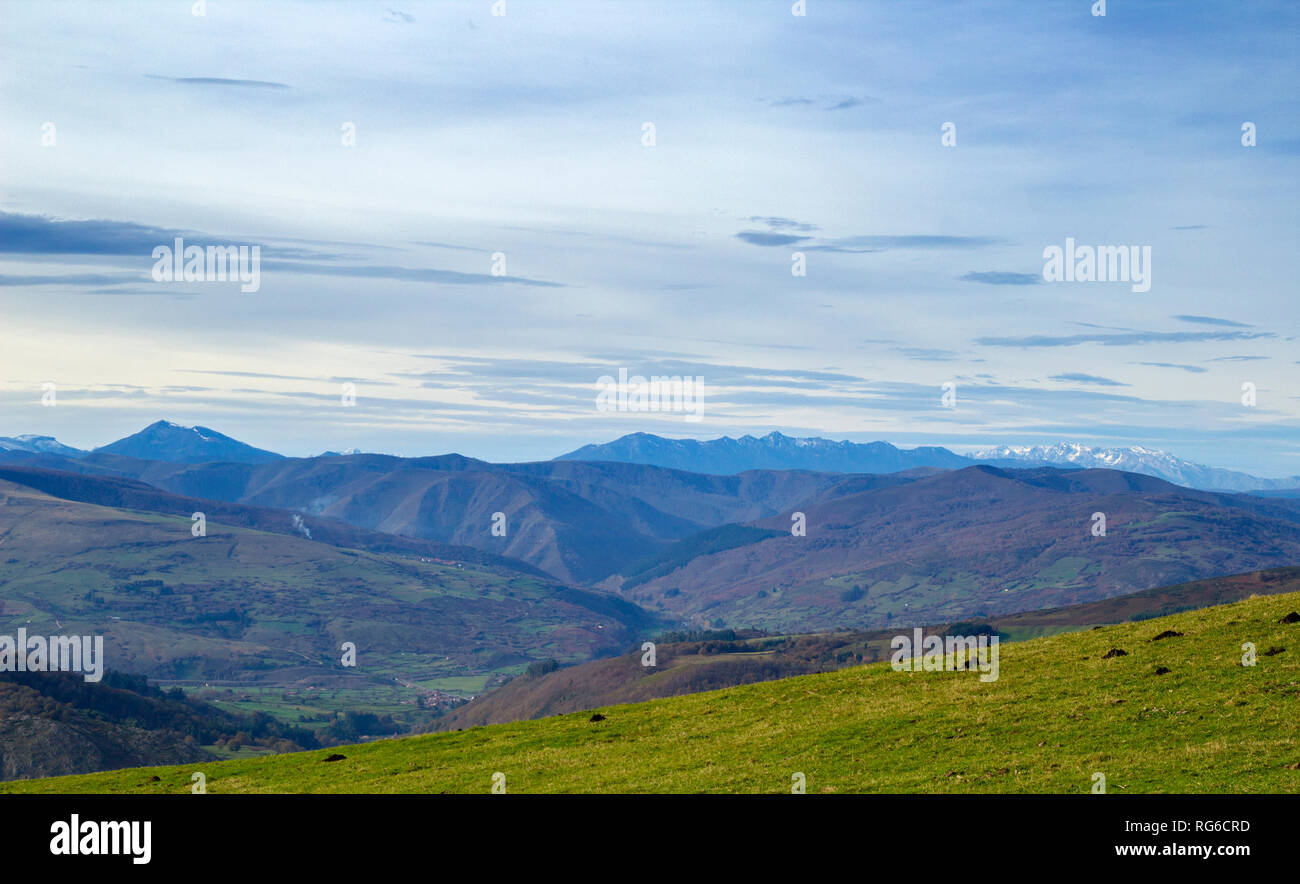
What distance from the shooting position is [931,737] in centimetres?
4022

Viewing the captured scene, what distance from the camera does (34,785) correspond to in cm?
5619

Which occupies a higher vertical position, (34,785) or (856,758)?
(856,758)

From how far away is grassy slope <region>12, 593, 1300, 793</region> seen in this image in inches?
1337

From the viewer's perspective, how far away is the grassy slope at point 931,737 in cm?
3397

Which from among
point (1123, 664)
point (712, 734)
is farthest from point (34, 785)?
point (1123, 664)
